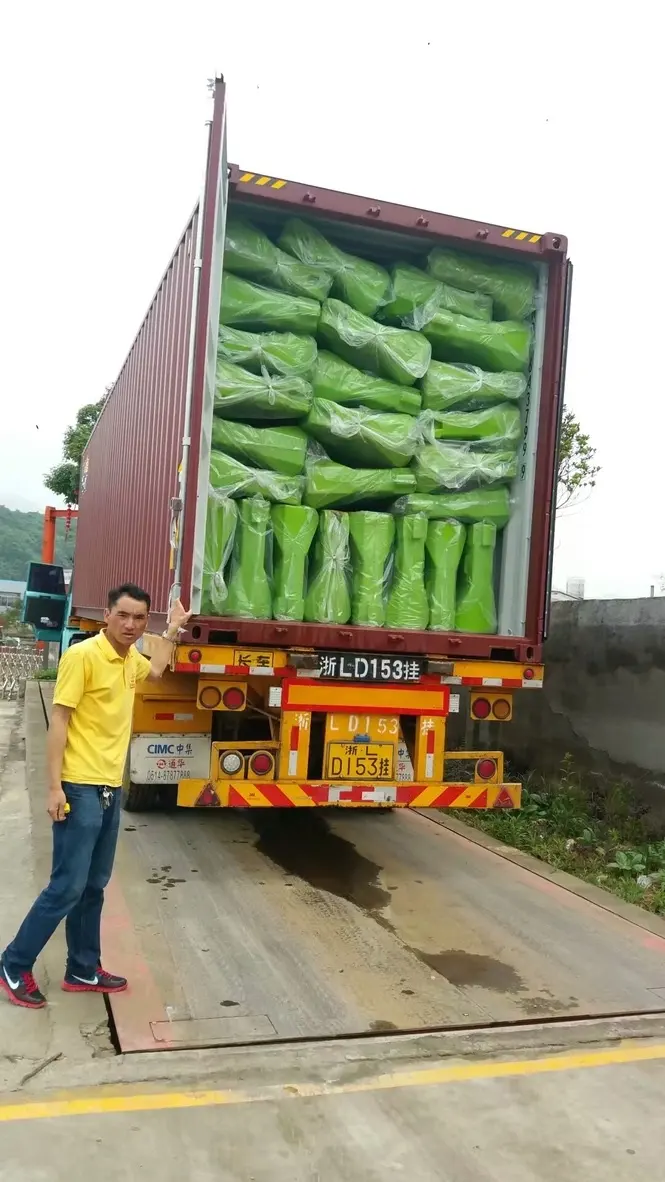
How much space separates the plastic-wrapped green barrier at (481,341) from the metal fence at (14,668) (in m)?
13.4

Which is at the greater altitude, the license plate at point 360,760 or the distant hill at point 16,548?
the distant hill at point 16,548

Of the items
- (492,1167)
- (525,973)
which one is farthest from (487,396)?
(492,1167)

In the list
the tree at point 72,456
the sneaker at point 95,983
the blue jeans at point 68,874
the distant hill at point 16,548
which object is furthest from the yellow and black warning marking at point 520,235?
the distant hill at point 16,548

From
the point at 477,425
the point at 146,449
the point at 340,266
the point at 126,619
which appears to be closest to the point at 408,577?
the point at 477,425

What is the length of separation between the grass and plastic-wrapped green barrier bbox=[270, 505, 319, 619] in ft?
8.51

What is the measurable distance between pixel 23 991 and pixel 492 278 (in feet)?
15.0

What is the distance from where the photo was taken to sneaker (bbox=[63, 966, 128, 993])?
11.9 feet

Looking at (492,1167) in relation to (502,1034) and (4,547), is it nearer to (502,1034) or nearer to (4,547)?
(502,1034)

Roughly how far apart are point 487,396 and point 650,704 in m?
2.64

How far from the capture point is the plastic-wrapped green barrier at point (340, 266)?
209 inches

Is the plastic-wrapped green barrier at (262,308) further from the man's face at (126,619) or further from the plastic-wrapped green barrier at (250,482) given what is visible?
the man's face at (126,619)

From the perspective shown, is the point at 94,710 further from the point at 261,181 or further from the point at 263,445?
the point at 261,181

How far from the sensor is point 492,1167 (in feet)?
8.68

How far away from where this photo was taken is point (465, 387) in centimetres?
561
